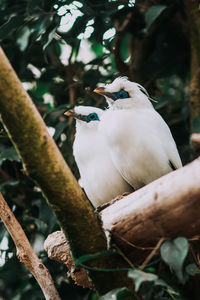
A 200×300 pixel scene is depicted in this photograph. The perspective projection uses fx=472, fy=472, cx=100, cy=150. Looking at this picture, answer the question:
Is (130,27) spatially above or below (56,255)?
above

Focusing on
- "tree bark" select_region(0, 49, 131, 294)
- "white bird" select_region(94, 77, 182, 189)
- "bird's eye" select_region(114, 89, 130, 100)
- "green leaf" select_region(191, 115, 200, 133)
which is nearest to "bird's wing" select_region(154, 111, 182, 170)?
"white bird" select_region(94, 77, 182, 189)

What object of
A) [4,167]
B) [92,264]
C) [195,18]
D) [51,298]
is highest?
[195,18]

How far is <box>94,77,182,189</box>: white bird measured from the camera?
10.3 feet

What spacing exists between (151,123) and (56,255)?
108 cm

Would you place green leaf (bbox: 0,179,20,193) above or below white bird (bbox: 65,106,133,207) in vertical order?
below

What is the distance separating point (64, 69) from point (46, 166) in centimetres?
249

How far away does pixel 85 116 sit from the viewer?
3752mm

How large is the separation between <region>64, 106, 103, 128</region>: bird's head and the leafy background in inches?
10.5

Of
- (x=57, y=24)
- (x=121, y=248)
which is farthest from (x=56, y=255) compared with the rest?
(x=57, y=24)

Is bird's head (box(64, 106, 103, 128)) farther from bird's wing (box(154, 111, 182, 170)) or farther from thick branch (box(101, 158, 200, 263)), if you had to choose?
thick branch (box(101, 158, 200, 263))

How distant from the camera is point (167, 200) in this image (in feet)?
7.40

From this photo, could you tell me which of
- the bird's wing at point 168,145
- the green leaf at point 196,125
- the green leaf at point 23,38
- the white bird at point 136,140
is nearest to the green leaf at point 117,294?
the white bird at point 136,140

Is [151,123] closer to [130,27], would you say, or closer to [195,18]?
[195,18]

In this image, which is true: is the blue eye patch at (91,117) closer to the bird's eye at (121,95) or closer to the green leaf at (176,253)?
the bird's eye at (121,95)
